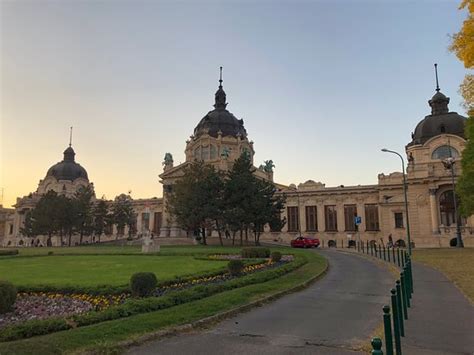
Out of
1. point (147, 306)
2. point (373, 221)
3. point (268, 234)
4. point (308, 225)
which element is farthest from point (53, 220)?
point (147, 306)

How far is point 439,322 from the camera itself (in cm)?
1116

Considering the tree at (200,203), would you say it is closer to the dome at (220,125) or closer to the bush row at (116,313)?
the dome at (220,125)

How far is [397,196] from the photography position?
70750 millimetres

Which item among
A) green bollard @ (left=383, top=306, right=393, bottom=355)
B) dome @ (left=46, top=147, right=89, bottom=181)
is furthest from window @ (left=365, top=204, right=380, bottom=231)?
dome @ (left=46, top=147, right=89, bottom=181)

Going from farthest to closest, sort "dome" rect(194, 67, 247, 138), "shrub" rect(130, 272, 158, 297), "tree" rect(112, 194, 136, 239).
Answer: "dome" rect(194, 67, 247, 138)
"tree" rect(112, 194, 136, 239)
"shrub" rect(130, 272, 158, 297)

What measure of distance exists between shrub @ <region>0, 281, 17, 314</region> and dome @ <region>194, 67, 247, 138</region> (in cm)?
7621

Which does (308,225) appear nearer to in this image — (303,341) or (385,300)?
(385,300)

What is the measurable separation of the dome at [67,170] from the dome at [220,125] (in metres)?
44.3

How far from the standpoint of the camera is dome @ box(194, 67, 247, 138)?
88875mm

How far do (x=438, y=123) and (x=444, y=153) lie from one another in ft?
21.6

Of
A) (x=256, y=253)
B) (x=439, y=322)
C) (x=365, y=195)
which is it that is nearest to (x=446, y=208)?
(x=365, y=195)

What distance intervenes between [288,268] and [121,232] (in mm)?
83710

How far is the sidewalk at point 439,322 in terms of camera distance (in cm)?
884

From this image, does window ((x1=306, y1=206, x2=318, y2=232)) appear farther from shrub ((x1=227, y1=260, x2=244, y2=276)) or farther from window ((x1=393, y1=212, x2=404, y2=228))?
shrub ((x1=227, y1=260, x2=244, y2=276))
